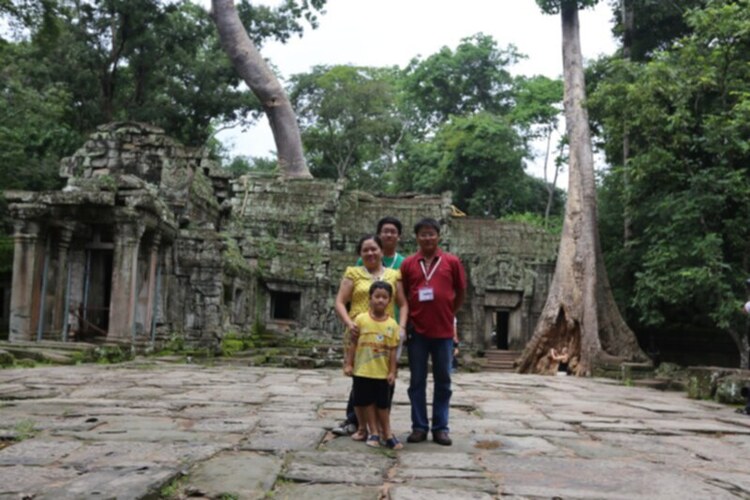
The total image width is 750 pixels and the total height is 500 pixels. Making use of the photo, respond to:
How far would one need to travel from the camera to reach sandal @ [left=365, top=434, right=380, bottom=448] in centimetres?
422

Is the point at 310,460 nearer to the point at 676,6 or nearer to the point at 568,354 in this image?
the point at 568,354

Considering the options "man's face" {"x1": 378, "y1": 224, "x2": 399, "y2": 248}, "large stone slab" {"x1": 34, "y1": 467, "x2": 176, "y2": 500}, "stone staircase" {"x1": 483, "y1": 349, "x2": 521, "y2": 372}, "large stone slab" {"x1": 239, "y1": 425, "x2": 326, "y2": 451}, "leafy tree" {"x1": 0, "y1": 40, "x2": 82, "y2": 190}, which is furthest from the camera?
"stone staircase" {"x1": 483, "y1": 349, "x2": 521, "y2": 372}

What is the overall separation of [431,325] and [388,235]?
26.9 inches

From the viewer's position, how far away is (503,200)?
37562mm

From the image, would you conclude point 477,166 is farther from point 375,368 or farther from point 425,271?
point 375,368

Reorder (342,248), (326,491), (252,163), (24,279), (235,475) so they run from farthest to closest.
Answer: (252,163) < (342,248) < (24,279) < (235,475) < (326,491)

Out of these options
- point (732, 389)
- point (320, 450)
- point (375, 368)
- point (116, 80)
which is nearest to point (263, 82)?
point (116, 80)

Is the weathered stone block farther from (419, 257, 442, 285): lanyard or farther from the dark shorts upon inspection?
the dark shorts

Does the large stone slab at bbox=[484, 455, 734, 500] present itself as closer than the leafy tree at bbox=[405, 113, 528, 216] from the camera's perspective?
Yes

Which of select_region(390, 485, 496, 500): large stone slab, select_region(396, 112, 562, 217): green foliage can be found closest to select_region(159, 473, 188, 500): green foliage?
select_region(390, 485, 496, 500): large stone slab

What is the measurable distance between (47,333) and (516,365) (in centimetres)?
1172

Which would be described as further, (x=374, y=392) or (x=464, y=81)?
(x=464, y=81)

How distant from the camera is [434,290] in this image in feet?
14.6

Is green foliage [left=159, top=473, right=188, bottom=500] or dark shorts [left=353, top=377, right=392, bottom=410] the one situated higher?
dark shorts [left=353, top=377, right=392, bottom=410]
